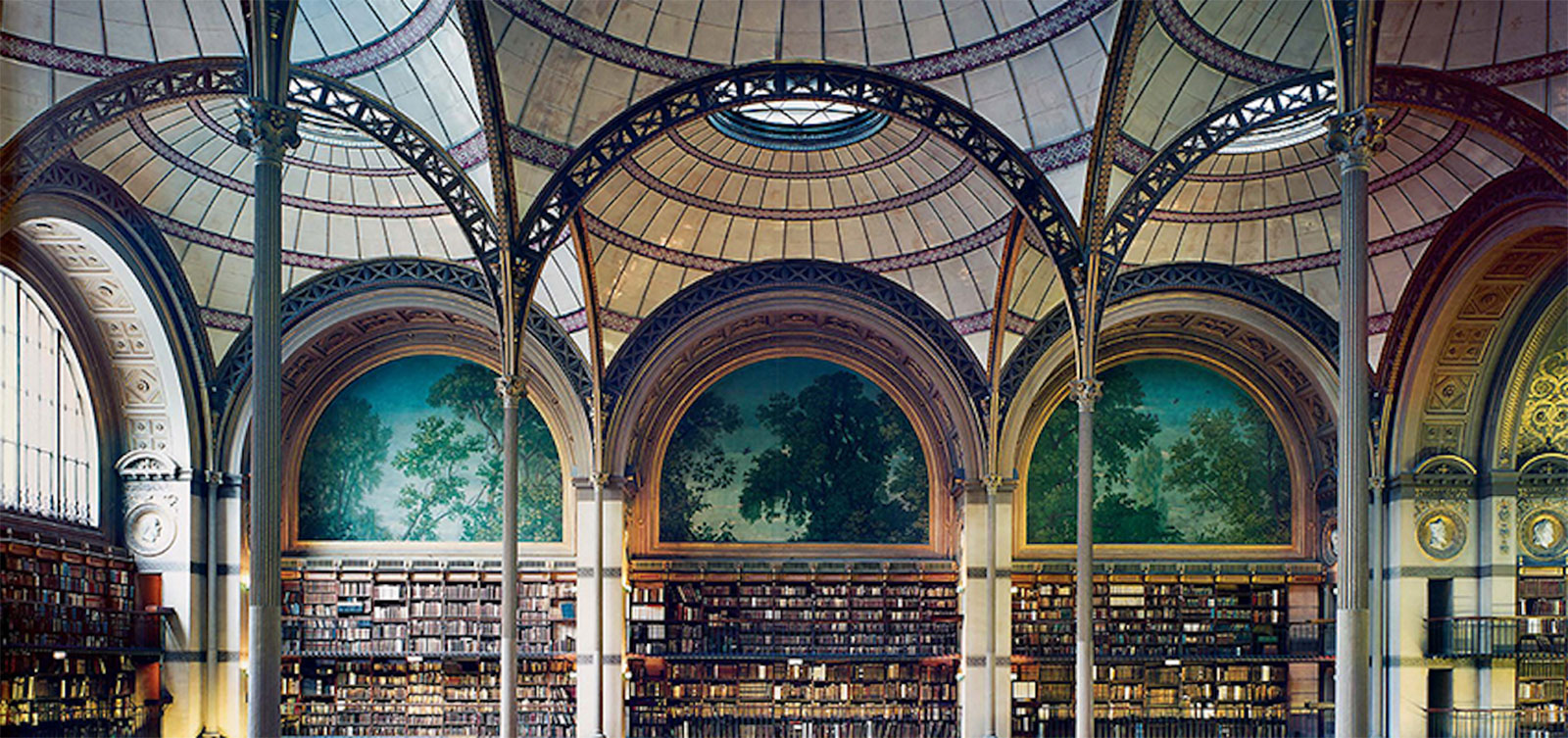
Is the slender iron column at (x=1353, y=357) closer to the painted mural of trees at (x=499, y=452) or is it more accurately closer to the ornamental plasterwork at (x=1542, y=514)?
the ornamental plasterwork at (x=1542, y=514)

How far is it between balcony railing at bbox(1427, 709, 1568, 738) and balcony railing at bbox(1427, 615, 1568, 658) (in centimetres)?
113

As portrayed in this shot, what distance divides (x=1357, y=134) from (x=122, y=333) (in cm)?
2244

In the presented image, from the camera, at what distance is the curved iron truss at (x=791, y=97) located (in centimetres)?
2172

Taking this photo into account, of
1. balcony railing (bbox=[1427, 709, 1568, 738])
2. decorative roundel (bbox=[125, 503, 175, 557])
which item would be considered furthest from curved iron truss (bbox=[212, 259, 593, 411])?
balcony railing (bbox=[1427, 709, 1568, 738])

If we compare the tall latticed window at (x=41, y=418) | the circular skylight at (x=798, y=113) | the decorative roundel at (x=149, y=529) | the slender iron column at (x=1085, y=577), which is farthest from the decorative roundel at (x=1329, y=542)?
the tall latticed window at (x=41, y=418)

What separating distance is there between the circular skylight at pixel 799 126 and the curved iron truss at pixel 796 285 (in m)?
3.67

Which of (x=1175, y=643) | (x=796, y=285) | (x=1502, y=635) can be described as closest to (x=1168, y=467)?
(x=1175, y=643)

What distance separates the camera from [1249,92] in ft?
65.4

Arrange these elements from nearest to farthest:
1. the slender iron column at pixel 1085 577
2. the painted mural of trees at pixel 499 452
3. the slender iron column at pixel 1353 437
Answer: the slender iron column at pixel 1353 437
the slender iron column at pixel 1085 577
the painted mural of trees at pixel 499 452

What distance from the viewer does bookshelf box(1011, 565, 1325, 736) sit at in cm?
3133

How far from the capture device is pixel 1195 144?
20.9 meters

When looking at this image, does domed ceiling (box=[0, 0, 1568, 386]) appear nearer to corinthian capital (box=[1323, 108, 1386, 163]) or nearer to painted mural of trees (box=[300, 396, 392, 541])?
painted mural of trees (box=[300, 396, 392, 541])

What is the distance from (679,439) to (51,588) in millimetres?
13043

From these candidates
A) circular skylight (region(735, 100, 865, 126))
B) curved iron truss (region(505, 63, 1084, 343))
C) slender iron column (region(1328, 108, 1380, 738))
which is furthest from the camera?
circular skylight (region(735, 100, 865, 126))
